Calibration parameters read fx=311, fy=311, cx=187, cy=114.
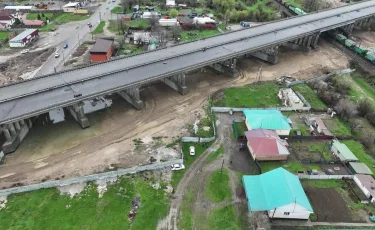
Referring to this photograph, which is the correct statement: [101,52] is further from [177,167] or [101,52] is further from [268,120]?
[268,120]

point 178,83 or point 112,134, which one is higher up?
point 178,83

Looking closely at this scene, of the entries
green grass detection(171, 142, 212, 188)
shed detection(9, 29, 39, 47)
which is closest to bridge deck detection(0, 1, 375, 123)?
green grass detection(171, 142, 212, 188)

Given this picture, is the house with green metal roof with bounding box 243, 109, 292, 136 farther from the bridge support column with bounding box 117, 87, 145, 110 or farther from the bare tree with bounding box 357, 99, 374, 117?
the bridge support column with bounding box 117, 87, 145, 110

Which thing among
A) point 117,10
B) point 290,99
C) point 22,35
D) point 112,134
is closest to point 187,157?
point 112,134

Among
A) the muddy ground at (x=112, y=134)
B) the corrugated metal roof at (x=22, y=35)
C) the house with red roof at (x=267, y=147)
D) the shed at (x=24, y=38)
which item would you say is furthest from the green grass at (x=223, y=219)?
the corrugated metal roof at (x=22, y=35)

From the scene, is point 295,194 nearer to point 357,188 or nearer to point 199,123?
point 357,188

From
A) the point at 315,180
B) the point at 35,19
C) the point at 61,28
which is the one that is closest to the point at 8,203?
the point at 315,180

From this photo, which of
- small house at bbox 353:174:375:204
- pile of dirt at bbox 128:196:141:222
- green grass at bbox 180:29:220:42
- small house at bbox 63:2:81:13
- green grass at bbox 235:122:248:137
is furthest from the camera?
small house at bbox 63:2:81:13
